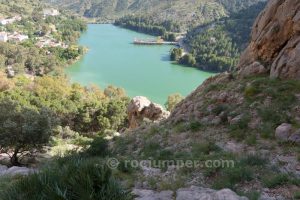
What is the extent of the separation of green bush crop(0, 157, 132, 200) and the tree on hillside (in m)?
11.2

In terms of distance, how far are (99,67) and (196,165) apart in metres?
80.9

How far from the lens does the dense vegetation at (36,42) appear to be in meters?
83.6

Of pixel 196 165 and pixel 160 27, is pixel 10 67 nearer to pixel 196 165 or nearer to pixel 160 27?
pixel 196 165

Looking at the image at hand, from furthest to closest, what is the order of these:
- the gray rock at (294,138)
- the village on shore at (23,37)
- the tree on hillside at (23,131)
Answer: the village on shore at (23,37), the tree on hillside at (23,131), the gray rock at (294,138)

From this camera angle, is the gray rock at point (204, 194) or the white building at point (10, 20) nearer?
the gray rock at point (204, 194)

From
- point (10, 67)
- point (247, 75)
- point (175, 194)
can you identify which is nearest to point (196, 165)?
point (175, 194)

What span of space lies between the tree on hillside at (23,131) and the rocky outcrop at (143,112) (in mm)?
9262

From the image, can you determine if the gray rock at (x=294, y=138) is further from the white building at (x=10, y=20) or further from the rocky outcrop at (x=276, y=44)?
the white building at (x=10, y=20)

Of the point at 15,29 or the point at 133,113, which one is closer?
the point at 133,113

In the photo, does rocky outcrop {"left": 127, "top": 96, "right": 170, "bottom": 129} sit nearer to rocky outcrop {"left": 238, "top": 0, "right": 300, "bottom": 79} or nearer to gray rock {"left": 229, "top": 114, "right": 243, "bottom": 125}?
rocky outcrop {"left": 238, "top": 0, "right": 300, "bottom": 79}

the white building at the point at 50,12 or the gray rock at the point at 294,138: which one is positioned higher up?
the gray rock at the point at 294,138

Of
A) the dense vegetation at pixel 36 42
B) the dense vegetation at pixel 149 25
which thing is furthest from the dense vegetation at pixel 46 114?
the dense vegetation at pixel 149 25

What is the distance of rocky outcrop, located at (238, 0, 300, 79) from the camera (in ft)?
47.3

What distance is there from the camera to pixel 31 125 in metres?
17.0
